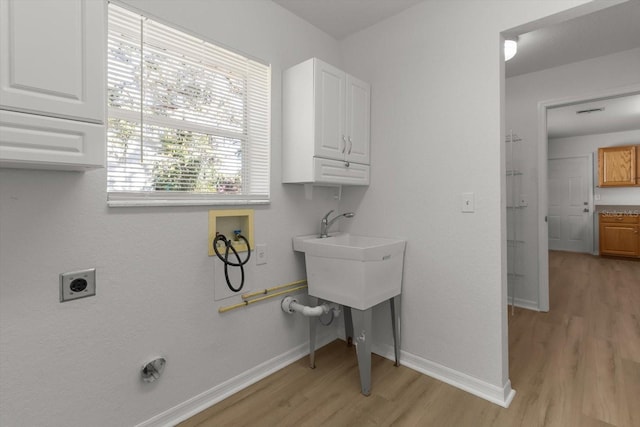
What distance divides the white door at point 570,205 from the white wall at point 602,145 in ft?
0.45

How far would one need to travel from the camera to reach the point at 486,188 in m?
1.91

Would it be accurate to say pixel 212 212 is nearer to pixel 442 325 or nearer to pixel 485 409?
pixel 442 325

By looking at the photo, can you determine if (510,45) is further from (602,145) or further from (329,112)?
(602,145)

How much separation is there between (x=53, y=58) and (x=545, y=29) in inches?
124

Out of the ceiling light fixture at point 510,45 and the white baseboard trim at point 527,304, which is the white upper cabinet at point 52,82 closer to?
the ceiling light fixture at point 510,45

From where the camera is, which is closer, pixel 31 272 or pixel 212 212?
pixel 31 272

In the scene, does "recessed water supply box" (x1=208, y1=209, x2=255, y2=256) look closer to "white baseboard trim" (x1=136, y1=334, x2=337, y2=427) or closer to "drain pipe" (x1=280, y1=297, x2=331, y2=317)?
"drain pipe" (x1=280, y1=297, x2=331, y2=317)

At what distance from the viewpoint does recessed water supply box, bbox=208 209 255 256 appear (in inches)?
72.8

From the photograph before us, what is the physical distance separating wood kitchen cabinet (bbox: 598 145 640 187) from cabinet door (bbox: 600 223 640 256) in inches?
32.1

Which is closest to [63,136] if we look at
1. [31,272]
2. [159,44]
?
[31,272]

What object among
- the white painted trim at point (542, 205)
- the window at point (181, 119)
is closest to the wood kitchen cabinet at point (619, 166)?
the white painted trim at point (542, 205)

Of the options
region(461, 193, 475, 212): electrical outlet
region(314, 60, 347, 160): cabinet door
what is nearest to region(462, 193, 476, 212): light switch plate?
region(461, 193, 475, 212): electrical outlet

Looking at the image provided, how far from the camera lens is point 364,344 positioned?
6.37 ft

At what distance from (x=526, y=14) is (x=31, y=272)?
104 inches
